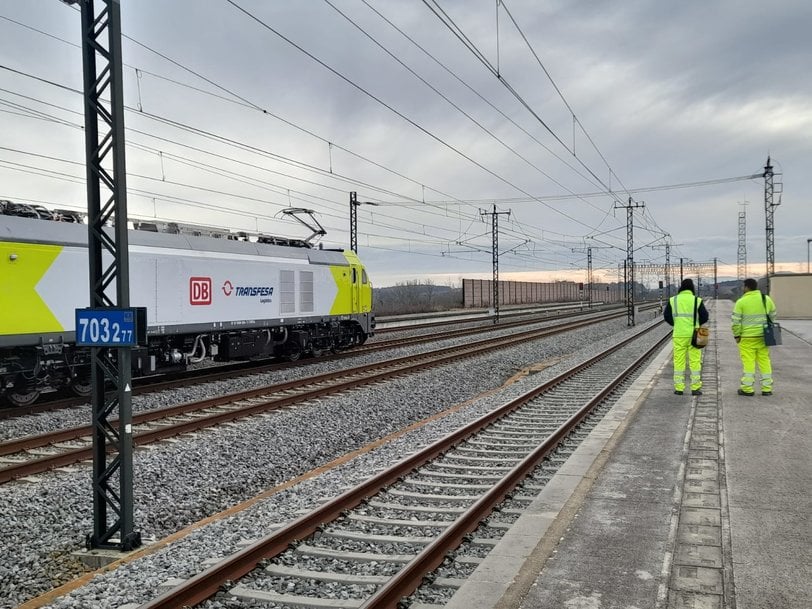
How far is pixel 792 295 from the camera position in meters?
37.4

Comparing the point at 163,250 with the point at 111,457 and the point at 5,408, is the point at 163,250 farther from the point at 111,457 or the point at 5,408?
the point at 111,457

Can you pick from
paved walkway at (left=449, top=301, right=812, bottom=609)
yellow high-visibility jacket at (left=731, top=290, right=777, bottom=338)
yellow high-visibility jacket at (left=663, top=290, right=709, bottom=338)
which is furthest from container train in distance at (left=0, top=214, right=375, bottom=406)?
yellow high-visibility jacket at (left=731, top=290, right=777, bottom=338)

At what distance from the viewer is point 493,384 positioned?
55.8 ft

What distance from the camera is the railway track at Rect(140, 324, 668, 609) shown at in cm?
448

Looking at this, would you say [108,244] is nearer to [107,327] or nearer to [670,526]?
[107,327]

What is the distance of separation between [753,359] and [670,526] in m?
7.18

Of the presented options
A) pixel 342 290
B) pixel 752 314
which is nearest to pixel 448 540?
pixel 752 314

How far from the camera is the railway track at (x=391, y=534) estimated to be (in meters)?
4.48

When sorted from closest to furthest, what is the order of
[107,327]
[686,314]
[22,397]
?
[107,327], [686,314], [22,397]

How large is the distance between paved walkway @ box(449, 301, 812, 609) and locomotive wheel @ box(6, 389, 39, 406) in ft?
33.6

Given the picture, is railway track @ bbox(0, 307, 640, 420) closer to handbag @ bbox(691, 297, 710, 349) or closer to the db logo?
the db logo

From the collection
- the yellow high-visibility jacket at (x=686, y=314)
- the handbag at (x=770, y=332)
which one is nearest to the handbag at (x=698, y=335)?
the yellow high-visibility jacket at (x=686, y=314)

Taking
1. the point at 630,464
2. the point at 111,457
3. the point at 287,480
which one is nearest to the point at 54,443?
the point at 111,457

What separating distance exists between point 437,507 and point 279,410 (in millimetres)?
6307
